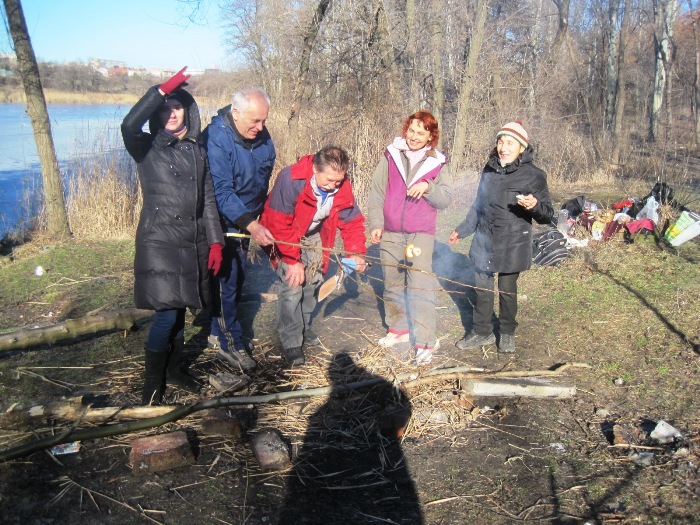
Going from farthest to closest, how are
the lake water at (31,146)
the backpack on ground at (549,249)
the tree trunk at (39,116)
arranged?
the lake water at (31,146) → the backpack on ground at (549,249) → the tree trunk at (39,116)

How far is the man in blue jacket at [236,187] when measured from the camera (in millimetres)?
3871

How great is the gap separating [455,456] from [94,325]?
3.26m

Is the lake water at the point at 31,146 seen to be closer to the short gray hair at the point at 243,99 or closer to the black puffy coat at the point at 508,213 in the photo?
the short gray hair at the point at 243,99

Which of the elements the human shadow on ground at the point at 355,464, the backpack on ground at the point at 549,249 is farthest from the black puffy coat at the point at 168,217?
the backpack on ground at the point at 549,249

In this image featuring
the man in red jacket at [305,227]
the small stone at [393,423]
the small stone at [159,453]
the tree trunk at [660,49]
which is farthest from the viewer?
the tree trunk at [660,49]

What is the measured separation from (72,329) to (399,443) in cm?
298

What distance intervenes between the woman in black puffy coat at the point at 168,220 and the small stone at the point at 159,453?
555 millimetres

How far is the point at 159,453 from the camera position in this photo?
3025 mm

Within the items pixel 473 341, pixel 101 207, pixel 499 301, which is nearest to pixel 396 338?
pixel 473 341

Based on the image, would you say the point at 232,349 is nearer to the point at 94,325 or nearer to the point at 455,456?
the point at 94,325

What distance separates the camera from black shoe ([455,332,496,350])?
15.6 ft

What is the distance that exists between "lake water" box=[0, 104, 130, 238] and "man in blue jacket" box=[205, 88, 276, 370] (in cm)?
567

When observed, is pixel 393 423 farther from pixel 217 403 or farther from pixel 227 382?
pixel 227 382

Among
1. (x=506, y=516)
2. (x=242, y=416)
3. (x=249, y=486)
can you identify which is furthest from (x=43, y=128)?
(x=506, y=516)
